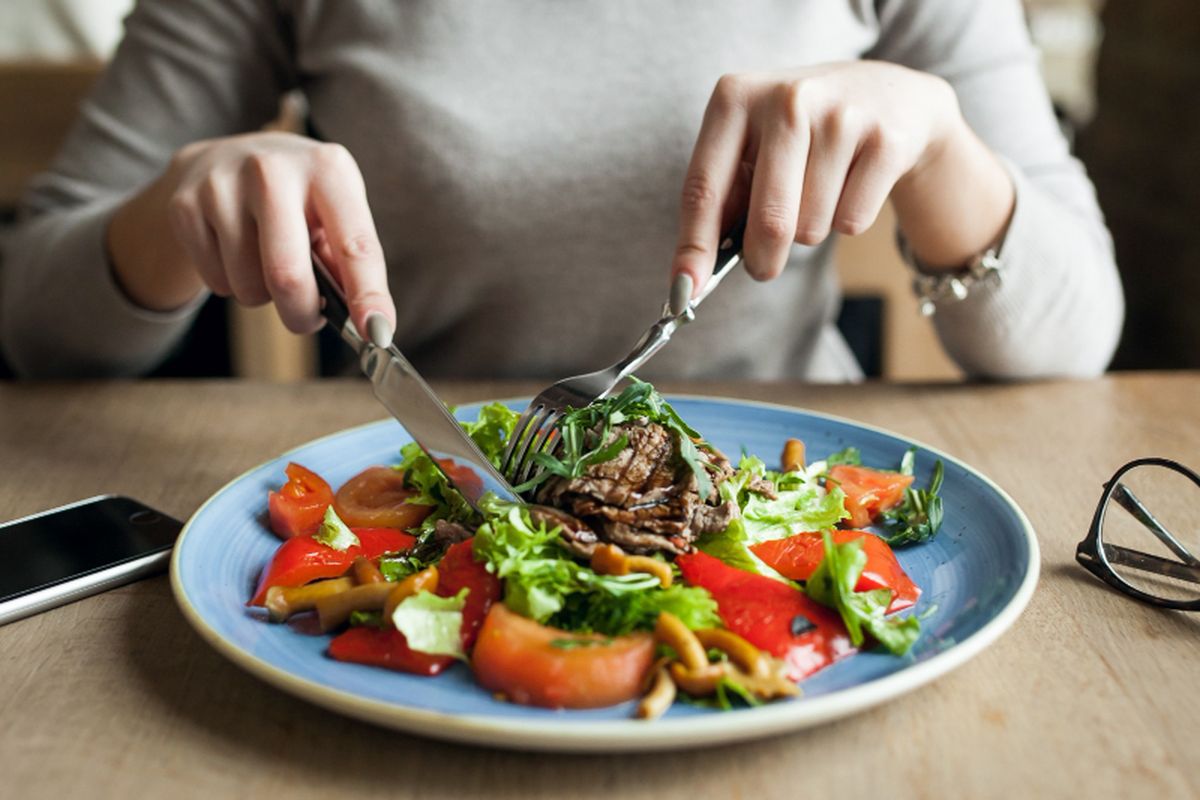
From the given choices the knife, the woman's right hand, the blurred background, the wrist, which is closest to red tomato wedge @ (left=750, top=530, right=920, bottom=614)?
the knife

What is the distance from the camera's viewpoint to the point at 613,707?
31.1 inches

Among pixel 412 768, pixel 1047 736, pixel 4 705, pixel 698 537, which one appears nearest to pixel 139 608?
pixel 4 705

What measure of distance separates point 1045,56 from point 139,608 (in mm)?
5697

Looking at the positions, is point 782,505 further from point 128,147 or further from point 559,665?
point 128,147

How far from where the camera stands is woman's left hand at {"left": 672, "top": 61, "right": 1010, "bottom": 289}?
1.22m

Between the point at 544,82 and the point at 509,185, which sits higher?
the point at 544,82

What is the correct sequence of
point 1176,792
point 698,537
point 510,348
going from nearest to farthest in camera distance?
1. point 1176,792
2. point 698,537
3. point 510,348

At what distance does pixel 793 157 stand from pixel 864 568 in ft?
1.66

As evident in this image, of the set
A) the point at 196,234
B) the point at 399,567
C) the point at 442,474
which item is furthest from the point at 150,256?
the point at 399,567

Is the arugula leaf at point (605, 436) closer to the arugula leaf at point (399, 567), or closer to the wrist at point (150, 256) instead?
the arugula leaf at point (399, 567)

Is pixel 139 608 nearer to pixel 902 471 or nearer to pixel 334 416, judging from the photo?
pixel 334 416

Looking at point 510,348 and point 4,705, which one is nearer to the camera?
point 4,705

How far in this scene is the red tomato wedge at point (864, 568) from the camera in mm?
941

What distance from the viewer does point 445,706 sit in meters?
0.78
